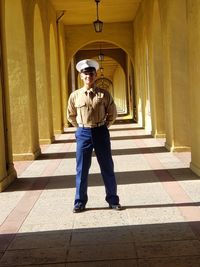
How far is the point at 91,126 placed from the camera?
20.3 ft

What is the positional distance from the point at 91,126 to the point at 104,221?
1153 mm

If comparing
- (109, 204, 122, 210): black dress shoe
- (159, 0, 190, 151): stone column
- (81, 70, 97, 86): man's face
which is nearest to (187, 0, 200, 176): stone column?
(159, 0, 190, 151): stone column

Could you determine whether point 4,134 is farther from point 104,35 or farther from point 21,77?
point 104,35

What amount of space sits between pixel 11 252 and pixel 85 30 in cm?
1944

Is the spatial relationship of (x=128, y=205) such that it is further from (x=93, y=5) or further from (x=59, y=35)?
(x=59, y=35)

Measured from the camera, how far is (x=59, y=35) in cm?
2097

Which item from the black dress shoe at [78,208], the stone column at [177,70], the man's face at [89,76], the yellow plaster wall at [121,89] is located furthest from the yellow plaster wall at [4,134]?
the yellow plaster wall at [121,89]

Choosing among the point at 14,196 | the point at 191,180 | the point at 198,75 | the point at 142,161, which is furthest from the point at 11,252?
the point at 142,161

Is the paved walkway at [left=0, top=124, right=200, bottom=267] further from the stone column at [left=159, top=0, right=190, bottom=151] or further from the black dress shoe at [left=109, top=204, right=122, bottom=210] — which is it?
the stone column at [left=159, top=0, right=190, bottom=151]

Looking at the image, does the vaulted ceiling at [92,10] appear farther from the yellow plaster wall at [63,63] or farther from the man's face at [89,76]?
the man's face at [89,76]

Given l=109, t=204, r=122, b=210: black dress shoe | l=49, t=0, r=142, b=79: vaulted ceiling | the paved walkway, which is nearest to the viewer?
the paved walkway

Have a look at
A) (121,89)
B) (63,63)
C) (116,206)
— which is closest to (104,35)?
(63,63)

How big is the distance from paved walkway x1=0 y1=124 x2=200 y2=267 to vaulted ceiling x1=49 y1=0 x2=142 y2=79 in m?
9.71

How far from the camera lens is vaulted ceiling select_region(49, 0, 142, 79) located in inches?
722
